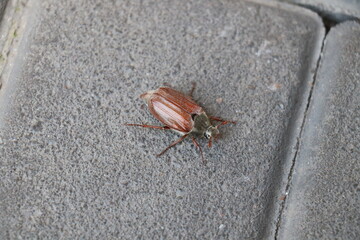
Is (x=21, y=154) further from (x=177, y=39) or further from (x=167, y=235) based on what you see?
(x=177, y=39)

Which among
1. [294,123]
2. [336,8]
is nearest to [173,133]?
[294,123]

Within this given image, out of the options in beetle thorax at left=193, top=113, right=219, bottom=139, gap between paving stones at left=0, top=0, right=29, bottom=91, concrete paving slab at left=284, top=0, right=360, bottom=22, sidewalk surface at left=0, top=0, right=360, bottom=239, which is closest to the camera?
sidewalk surface at left=0, top=0, right=360, bottom=239

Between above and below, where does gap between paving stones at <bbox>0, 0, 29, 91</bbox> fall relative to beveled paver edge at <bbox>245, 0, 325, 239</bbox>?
above

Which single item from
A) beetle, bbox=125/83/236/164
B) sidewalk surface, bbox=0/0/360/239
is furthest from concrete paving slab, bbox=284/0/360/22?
beetle, bbox=125/83/236/164

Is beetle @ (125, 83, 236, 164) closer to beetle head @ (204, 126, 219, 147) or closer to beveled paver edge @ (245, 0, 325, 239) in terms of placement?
beetle head @ (204, 126, 219, 147)

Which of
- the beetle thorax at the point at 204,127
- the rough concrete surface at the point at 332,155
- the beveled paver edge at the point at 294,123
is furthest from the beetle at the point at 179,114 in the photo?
the rough concrete surface at the point at 332,155

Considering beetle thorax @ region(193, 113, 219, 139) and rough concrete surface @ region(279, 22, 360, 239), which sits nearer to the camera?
rough concrete surface @ region(279, 22, 360, 239)

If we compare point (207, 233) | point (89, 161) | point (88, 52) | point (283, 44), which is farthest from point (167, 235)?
point (283, 44)
